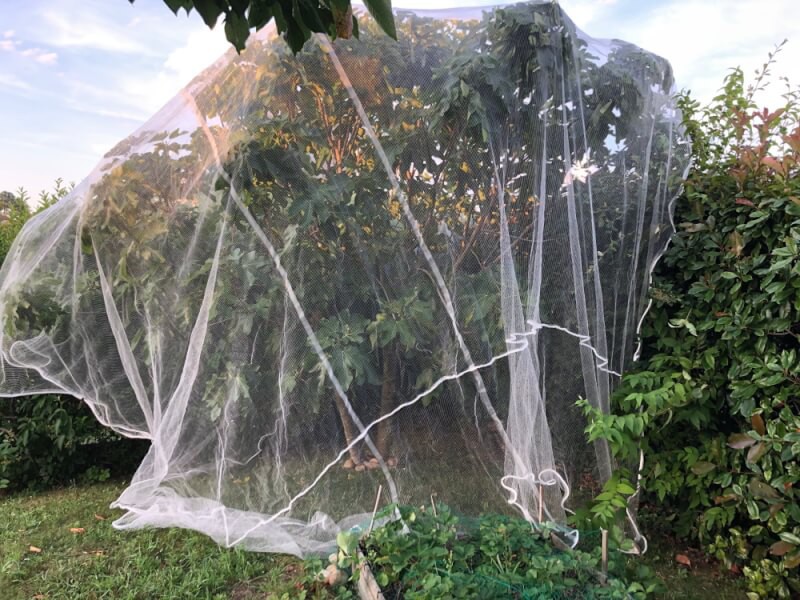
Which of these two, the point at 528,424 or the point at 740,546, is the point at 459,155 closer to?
the point at 528,424

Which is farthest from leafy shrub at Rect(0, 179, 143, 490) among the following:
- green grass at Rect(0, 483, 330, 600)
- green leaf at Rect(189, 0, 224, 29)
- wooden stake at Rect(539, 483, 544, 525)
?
green leaf at Rect(189, 0, 224, 29)

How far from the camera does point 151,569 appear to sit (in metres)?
2.70

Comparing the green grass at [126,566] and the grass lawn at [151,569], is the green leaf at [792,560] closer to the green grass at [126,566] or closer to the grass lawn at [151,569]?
the grass lawn at [151,569]

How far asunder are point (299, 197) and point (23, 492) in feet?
10.7

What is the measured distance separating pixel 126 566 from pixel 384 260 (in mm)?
2083

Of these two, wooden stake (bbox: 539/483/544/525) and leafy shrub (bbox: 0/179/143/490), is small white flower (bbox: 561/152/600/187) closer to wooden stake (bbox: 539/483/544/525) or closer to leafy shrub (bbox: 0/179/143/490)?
wooden stake (bbox: 539/483/544/525)

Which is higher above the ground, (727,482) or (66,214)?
(66,214)

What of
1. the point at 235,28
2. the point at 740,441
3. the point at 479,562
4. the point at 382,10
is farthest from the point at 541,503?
the point at 235,28

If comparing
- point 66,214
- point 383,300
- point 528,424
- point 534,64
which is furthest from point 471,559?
point 66,214

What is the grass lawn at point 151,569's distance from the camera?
2521 mm

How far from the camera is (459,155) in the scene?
2.37 metres

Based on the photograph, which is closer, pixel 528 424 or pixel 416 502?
pixel 528 424

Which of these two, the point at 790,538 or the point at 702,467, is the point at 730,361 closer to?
the point at 702,467

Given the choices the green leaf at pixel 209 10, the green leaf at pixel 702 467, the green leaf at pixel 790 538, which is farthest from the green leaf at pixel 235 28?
the green leaf at pixel 790 538
